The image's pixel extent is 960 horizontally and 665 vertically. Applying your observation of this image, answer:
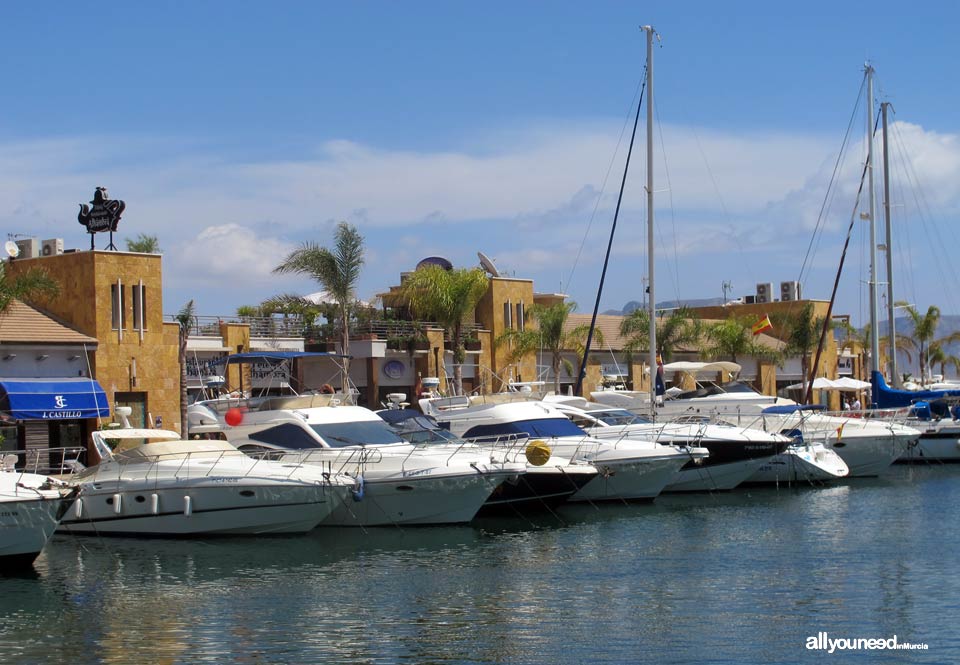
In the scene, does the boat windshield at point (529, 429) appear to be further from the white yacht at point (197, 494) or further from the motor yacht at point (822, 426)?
the white yacht at point (197, 494)

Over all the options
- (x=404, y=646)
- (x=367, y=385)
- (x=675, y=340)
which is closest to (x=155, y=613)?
(x=404, y=646)

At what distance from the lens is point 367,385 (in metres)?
49.9

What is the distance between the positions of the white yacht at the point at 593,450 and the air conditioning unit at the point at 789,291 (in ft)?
162

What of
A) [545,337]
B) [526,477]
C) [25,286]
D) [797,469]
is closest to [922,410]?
[797,469]

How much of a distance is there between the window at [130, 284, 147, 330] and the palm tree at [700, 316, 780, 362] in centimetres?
3317

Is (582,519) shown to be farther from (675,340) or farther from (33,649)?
(675,340)

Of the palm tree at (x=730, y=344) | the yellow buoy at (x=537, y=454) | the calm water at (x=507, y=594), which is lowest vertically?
the calm water at (x=507, y=594)

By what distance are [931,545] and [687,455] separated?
26.7 feet

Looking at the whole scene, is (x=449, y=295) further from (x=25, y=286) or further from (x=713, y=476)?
(x=25, y=286)

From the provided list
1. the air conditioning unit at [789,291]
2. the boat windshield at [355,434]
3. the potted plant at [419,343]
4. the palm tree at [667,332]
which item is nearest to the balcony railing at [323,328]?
the potted plant at [419,343]

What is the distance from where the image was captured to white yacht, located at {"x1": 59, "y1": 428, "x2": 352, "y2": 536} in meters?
24.9

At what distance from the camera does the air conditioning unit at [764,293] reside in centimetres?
7975

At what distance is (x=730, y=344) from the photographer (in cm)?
6312

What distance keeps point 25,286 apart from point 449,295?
19.7m
